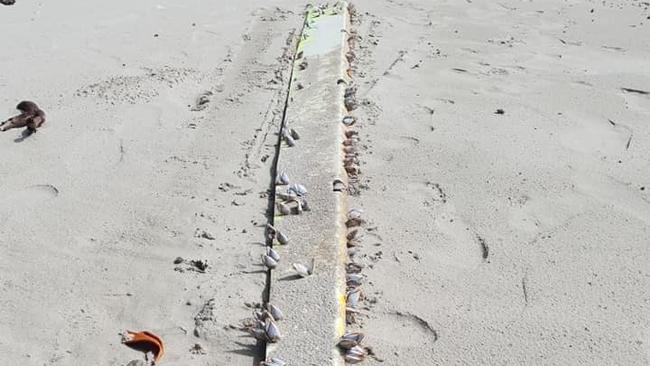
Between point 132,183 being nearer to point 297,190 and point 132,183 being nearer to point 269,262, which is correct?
point 297,190

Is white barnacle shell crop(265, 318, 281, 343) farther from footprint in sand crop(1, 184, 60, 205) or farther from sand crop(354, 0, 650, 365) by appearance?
footprint in sand crop(1, 184, 60, 205)

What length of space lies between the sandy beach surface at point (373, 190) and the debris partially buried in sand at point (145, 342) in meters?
0.05

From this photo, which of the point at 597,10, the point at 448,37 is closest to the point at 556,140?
the point at 448,37

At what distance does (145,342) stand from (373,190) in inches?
52.5

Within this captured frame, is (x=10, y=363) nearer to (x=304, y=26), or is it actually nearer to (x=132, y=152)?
(x=132, y=152)

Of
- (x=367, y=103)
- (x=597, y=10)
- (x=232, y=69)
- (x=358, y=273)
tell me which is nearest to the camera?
(x=358, y=273)

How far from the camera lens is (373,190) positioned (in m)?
3.17

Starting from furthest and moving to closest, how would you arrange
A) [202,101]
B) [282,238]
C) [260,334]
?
[202,101] < [282,238] < [260,334]

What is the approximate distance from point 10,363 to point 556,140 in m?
2.78

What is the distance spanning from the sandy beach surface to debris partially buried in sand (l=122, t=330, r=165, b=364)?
5cm

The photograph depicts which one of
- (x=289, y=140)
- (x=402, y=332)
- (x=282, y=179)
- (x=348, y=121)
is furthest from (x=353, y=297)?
(x=348, y=121)

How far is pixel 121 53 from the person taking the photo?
190 inches

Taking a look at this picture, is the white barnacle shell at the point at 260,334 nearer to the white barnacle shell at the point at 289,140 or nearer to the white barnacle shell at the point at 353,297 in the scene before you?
the white barnacle shell at the point at 353,297

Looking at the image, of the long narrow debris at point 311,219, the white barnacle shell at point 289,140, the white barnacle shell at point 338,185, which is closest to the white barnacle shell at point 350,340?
the long narrow debris at point 311,219
